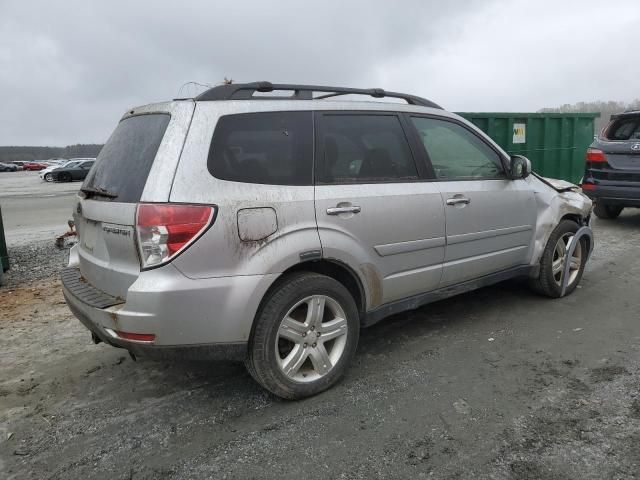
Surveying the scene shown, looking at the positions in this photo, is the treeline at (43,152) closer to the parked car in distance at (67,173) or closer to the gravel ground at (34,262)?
the parked car in distance at (67,173)

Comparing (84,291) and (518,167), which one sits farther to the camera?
(518,167)

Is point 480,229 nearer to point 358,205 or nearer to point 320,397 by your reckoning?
→ point 358,205

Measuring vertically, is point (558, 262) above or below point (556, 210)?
below

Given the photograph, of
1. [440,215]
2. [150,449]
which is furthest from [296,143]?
[150,449]

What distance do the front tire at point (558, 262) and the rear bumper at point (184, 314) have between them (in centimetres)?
291

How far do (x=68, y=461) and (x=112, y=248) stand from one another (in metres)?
1.10

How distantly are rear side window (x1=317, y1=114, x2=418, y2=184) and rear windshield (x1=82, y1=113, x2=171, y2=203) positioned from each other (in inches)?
38.6

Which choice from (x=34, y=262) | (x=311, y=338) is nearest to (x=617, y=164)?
(x=311, y=338)

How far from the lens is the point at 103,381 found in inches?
138

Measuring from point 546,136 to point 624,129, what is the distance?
3195mm

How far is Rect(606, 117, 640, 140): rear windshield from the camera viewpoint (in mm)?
7840

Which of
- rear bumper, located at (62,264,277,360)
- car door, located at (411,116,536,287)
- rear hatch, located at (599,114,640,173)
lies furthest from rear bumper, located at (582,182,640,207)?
rear bumper, located at (62,264,277,360)

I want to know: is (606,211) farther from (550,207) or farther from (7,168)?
(7,168)

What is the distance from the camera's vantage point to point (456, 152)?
4.11 meters
